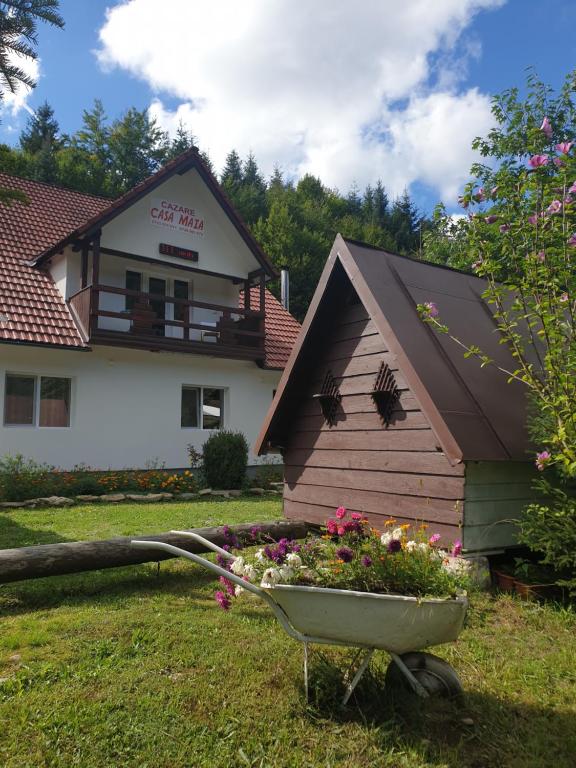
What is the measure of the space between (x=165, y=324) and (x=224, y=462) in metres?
4.08

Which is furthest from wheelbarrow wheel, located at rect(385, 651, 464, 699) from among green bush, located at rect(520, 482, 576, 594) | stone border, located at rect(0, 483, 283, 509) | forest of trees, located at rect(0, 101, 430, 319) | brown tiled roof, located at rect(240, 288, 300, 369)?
forest of trees, located at rect(0, 101, 430, 319)

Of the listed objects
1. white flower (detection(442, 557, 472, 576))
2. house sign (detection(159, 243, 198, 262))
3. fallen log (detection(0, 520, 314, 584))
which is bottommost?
fallen log (detection(0, 520, 314, 584))

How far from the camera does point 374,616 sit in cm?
300

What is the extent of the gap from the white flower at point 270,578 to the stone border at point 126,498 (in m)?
8.85

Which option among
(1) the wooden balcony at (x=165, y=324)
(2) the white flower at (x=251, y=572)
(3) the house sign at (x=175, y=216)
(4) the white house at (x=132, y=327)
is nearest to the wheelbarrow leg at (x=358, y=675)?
(2) the white flower at (x=251, y=572)

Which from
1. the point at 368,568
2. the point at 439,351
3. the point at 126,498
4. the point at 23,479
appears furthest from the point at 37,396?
the point at 368,568

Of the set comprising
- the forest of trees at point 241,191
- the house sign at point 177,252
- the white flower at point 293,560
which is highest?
the forest of trees at point 241,191

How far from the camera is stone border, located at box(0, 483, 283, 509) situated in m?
10.8

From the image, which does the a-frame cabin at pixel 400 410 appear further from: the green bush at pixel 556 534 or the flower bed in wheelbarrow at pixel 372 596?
the flower bed in wheelbarrow at pixel 372 596

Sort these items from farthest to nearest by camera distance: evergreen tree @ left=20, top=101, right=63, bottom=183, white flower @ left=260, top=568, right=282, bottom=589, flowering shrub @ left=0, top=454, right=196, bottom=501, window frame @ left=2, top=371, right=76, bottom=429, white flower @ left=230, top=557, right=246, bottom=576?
1. evergreen tree @ left=20, top=101, right=63, bottom=183
2. window frame @ left=2, top=371, right=76, bottom=429
3. flowering shrub @ left=0, top=454, right=196, bottom=501
4. white flower @ left=230, top=557, right=246, bottom=576
5. white flower @ left=260, top=568, right=282, bottom=589

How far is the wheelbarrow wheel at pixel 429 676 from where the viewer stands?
10.8 feet

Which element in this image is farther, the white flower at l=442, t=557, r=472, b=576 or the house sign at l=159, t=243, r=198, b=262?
the house sign at l=159, t=243, r=198, b=262

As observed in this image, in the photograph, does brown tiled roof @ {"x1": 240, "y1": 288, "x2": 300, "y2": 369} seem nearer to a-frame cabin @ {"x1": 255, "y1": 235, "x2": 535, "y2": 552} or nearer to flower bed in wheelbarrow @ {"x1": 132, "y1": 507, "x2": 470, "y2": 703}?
a-frame cabin @ {"x1": 255, "y1": 235, "x2": 535, "y2": 552}

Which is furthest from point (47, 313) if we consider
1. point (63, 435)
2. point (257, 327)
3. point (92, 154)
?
point (92, 154)
